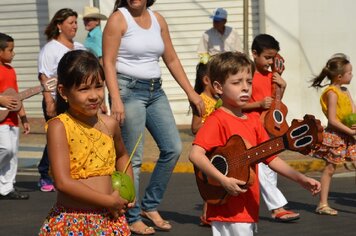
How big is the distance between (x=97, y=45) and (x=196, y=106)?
24.2ft

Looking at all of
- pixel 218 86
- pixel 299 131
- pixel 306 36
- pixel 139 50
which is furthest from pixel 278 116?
pixel 306 36

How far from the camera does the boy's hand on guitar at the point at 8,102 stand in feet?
35.7

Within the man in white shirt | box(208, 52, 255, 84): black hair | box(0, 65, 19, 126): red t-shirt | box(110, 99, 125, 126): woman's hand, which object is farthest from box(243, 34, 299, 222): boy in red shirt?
the man in white shirt

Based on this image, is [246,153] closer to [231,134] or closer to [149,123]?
[231,134]

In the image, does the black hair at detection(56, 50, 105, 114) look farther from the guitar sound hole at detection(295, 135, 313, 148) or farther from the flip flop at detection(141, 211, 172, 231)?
the flip flop at detection(141, 211, 172, 231)

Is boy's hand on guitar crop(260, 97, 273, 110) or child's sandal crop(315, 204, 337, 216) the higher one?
boy's hand on guitar crop(260, 97, 273, 110)

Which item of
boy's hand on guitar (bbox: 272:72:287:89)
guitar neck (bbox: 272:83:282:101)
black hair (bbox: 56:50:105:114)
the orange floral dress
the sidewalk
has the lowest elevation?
the sidewalk

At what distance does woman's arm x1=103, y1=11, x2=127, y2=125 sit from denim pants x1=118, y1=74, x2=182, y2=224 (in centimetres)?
19

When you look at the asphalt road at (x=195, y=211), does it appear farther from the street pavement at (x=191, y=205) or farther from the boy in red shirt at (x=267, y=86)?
the boy in red shirt at (x=267, y=86)

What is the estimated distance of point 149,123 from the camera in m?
8.76

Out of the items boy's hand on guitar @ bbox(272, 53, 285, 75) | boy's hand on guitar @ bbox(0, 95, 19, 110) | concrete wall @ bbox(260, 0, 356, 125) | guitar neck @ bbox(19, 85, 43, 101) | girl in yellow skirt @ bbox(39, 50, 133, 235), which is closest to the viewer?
girl in yellow skirt @ bbox(39, 50, 133, 235)

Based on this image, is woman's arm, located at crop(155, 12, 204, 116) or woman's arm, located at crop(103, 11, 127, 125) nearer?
woman's arm, located at crop(103, 11, 127, 125)

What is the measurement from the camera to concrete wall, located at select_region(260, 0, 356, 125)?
1767cm

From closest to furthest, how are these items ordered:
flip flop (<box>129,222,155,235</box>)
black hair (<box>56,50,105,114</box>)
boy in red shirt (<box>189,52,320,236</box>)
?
black hair (<box>56,50,105,114</box>) → boy in red shirt (<box>189,52,320,236</box>) → flip flop (<box>129,222,155,235</box>)
